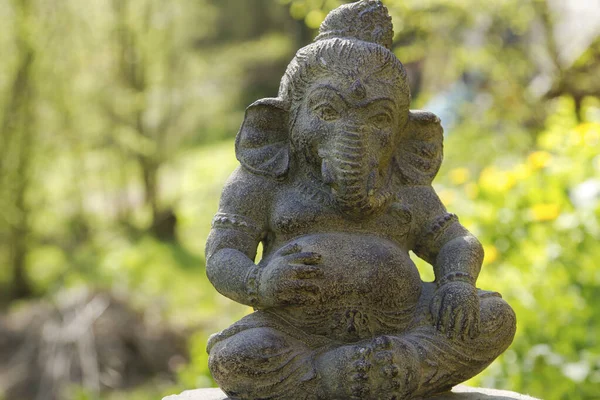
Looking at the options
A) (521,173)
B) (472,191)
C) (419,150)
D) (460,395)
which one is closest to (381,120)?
(419,150)

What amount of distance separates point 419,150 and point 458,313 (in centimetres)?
74

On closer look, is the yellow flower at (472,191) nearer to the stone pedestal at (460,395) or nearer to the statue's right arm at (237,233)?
the stone pedestal at (460,395)

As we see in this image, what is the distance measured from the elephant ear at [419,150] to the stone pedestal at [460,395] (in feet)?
2.91

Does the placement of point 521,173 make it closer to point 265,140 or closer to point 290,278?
point 265,140

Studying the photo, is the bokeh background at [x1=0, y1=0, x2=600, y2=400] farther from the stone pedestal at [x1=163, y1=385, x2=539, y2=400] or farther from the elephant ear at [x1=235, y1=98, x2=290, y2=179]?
the elephant ear at [x1=235, y1=98, x2=290, y2=179]

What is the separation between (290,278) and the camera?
2762 millimetres

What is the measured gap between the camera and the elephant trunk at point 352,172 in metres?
2.81

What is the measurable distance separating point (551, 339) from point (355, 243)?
195 cm

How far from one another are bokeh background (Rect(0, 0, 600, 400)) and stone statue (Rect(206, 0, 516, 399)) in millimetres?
1452

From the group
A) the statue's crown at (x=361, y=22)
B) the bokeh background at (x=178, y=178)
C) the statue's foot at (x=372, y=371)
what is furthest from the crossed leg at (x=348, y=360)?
the bokeh background at (x=178, y=178)

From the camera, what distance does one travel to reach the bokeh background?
4.91m

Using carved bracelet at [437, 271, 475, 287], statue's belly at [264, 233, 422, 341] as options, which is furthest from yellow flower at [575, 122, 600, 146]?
statue's belly at [264, 233, 422, 341]

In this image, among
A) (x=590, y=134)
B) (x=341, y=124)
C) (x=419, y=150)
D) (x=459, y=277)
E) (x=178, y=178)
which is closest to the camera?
(x=341, y=124)

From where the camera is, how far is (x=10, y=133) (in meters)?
8.65
